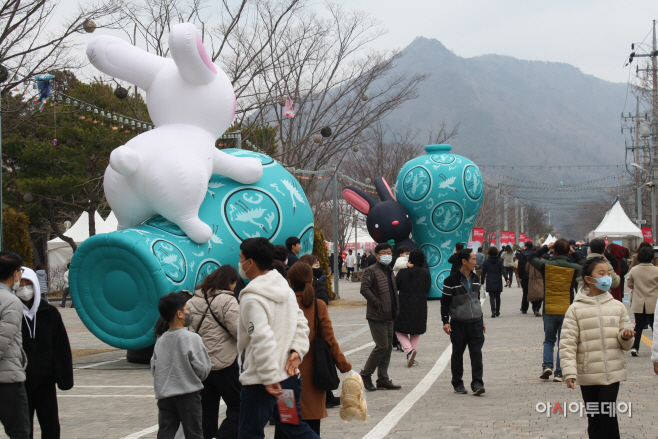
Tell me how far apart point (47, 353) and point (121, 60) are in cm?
647

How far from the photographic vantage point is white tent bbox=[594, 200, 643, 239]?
31.8m

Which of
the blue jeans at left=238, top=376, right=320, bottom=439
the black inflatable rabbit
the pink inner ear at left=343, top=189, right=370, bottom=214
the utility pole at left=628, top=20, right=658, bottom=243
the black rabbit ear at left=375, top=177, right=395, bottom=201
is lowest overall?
the blue jeans at left=238, top=376, right=320, bottom=439

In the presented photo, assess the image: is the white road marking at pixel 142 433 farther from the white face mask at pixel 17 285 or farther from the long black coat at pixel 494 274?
the long black coat at pixel 494 274

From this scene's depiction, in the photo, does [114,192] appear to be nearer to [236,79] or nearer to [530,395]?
[530,395]

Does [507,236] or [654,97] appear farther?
[507,236]

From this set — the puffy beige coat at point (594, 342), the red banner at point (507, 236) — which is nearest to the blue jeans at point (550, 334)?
the puffy beige coat at point (594, 342)

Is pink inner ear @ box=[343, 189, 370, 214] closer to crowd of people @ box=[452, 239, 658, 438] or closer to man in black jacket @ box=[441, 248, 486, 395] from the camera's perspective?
crowd of people @ box=[452, 239, 658, 438]

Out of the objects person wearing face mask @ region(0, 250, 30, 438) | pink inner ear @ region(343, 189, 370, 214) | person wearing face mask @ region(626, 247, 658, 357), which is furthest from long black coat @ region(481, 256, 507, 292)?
person wearing face mask @ region(0, 250, 30, 438)

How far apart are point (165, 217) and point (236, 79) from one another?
9879 millimetres

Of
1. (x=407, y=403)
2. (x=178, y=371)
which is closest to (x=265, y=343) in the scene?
(x=178, y=371)

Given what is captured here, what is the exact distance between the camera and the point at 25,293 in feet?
18.2

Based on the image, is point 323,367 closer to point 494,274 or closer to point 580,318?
point 580,318

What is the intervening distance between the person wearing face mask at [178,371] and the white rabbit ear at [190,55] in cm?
591

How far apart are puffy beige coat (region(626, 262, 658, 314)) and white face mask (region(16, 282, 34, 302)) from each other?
8.33 metres
